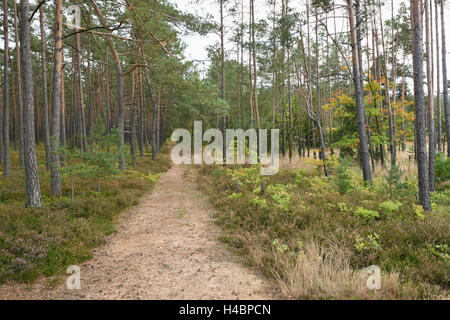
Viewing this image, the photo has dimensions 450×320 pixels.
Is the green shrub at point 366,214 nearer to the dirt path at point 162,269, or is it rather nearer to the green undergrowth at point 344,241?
the green undergrowth at point 344,241

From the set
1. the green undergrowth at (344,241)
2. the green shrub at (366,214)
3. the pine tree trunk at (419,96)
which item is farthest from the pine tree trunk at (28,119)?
the pine tree trunk at (419,96)

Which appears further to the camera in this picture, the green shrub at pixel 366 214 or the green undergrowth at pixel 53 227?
the green shrub at pixel 366 214

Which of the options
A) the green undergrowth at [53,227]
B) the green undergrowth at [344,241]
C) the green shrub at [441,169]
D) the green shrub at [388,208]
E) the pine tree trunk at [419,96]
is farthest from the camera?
the green shrub at [441,169]

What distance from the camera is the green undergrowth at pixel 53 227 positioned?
15.4 feet

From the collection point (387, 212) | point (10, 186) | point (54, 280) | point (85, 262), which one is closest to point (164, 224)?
point (85, 262)

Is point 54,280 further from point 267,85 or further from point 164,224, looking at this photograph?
point 267,85

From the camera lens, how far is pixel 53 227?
6.11m

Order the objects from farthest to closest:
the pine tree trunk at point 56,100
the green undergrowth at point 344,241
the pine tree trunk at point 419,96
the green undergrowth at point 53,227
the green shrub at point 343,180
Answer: the green shrub at point 343,180 → the pine tree trunk at point 56,100 → the pine tree trunk at point 419,96 → the green undergrowth at point 53,227 → the green undergrowth at point 344,241

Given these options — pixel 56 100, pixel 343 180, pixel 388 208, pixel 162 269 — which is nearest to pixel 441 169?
pixel 343 180

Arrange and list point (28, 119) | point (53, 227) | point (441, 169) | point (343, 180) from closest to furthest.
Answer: point (53, 227), point (28, 119), point (343, 180), point (441, 169)

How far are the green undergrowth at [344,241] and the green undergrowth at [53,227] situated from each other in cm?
360

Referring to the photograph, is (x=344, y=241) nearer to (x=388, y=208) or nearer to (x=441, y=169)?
(x=388, y=208)

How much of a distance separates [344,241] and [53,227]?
279 inches

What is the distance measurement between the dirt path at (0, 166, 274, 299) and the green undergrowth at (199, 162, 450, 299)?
0.55 meters
